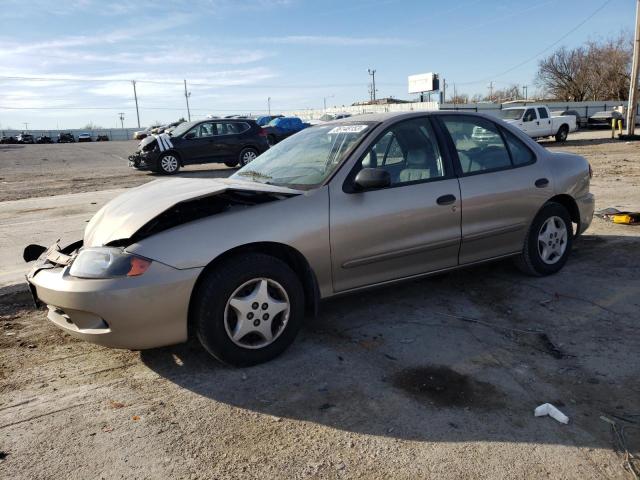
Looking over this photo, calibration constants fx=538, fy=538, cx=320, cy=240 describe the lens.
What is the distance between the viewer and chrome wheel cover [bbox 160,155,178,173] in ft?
53.4

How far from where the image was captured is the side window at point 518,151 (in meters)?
4.74

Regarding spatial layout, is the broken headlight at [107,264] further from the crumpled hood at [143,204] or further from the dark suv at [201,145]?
the dark suv at [201,145]

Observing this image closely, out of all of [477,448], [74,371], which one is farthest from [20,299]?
[477,448]

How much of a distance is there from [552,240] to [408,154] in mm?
1760

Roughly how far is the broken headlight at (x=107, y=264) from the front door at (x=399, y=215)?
126 centimetres

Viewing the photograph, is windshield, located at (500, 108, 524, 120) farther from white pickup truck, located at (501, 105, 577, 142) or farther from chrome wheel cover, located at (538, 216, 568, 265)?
chrome wheel cover, located at (538, 216, 568, 265)

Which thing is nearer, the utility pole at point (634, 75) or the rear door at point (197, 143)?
the rear door at point (197, 143)

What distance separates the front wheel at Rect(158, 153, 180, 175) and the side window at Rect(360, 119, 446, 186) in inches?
521

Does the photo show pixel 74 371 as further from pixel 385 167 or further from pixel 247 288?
pixel 385 167

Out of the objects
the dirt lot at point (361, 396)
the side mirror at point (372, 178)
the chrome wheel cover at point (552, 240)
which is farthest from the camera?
the chrome wheel cover at point (552, 240)

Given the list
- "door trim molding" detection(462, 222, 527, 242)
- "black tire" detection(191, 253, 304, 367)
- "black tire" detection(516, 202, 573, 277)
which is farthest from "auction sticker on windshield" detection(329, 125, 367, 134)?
"black tire" detection(516, 202, 573, 277)

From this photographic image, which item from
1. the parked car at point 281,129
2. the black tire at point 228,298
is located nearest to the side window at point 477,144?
the black tire at point 228,298

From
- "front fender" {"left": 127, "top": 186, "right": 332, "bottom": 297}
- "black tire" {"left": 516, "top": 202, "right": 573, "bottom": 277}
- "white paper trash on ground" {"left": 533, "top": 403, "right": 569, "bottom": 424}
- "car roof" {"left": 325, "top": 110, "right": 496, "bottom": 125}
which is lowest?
"white paper trash on ground" {"left": 533, "top": 403, "right": 569, "bottom": 424}

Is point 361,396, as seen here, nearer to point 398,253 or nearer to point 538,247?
point 398,253
